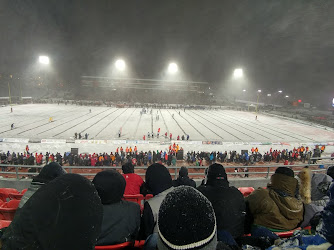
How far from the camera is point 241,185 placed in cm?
648

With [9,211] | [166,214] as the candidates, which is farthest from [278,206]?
[9,211]

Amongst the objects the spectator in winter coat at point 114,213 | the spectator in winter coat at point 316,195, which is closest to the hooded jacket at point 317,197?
the spectator in winter coat at point 316,195

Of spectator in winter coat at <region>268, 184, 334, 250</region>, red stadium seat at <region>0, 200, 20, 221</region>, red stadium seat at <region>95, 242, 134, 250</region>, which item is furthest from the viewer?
red stadium seat at <region>0, 200, 20, 221</region>

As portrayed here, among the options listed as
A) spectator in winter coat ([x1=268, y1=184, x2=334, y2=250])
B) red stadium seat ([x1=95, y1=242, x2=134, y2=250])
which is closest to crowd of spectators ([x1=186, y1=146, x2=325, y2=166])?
red stadium seat ([x1=95, y1=242, x2=134, y2=250])

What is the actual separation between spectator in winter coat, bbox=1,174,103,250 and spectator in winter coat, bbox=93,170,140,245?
1208mm

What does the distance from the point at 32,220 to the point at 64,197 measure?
0.45 feet

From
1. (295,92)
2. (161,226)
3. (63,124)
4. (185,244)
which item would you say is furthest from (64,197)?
(295,92)

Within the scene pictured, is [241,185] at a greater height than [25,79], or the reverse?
[25,79]

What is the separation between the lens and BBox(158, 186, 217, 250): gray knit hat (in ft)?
3.19

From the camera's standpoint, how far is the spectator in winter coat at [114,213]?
210 cm

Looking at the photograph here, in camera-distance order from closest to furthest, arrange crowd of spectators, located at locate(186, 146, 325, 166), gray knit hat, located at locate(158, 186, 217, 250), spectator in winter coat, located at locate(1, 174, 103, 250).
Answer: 1. spectator in winter coat, located at locate(1, 174, 103, 250)
2. gray knit hat, located at locate(158, 186, 217, 250)
3. crowd of spectators, located at locate(186, 146, 325, 166)

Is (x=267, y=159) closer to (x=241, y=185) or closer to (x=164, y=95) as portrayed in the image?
(x=241, y=185)

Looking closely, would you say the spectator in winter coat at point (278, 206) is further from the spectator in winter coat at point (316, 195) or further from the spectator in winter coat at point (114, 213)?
the spectator in winter coat at point (114, 213)

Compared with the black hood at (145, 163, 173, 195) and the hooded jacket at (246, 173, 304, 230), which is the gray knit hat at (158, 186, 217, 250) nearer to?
the hooded jacket at (246, 173, 304, 230)
